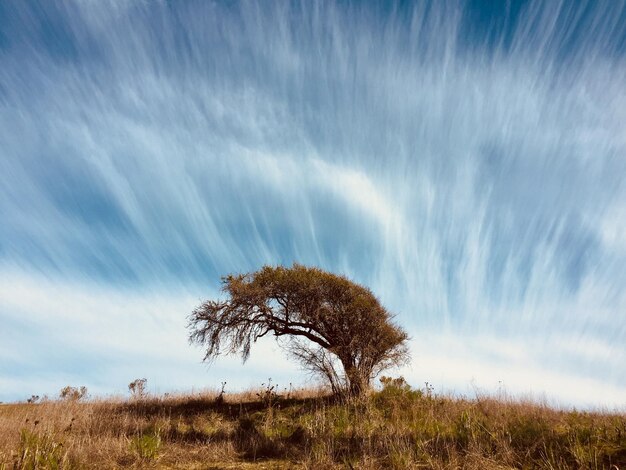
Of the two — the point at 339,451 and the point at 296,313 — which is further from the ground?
the point at 296,313

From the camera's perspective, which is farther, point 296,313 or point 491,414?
point 296,313

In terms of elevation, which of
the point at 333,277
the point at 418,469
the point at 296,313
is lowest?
the point at 418,469

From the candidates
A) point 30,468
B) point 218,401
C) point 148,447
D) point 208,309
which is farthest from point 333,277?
point 30,468

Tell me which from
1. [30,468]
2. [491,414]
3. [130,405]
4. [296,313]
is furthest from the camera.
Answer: [296,313]

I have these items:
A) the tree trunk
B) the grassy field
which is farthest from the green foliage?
the tree trunk

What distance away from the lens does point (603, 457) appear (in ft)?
23.4

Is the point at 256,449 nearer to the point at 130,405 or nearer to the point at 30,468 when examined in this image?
the point at 30,468

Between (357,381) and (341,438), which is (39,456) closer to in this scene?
(341,438)

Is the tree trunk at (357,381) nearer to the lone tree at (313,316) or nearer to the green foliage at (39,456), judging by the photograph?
the lone tree at (313,316)

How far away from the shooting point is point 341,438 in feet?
31.8

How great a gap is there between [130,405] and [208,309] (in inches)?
196

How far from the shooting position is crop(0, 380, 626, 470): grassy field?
724 centimetres

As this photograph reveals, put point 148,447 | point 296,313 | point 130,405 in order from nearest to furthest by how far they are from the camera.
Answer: point 148,447 < point 130,405 < point 296,313

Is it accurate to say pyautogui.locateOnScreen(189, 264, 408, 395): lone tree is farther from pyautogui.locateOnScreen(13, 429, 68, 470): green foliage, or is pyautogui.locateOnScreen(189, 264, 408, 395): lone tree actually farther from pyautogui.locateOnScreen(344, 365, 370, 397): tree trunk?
pyautogui.locateOnScreen(13, 429, 68, 470): green foliage
